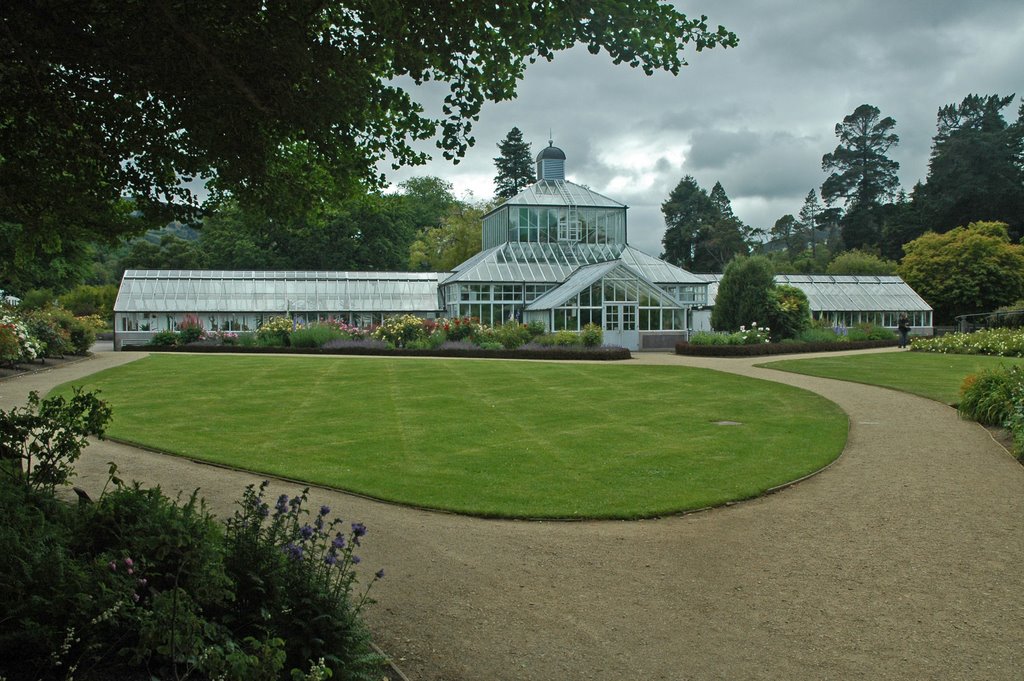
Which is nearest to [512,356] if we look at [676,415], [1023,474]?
[676,415]

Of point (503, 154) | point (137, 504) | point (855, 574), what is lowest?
point (855, 574)

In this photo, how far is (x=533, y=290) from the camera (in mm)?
40625

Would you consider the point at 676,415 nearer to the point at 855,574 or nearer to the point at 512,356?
the point at 855,574

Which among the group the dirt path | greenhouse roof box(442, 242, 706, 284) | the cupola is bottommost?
→ the dirt path

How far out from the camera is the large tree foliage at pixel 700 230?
230 feet

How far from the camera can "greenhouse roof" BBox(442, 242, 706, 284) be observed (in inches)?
1597

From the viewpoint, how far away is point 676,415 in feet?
43.7

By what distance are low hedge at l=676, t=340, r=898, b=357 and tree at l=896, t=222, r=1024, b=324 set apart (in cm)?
1764

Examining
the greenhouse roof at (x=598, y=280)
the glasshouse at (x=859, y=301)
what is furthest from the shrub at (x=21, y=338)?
the glasshouse at (x=859, y=301)

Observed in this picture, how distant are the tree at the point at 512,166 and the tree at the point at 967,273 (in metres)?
33.1

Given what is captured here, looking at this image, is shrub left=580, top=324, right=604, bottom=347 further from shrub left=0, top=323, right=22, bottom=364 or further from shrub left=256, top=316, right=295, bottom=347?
shrub left=0, top=323, right=22, bottom=364

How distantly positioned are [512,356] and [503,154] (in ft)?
147

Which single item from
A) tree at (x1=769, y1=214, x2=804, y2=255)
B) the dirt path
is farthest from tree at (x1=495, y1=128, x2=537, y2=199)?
the dirt path

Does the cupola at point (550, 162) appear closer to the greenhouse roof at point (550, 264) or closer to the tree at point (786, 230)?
the greenhouse roof at point (550, 264)
